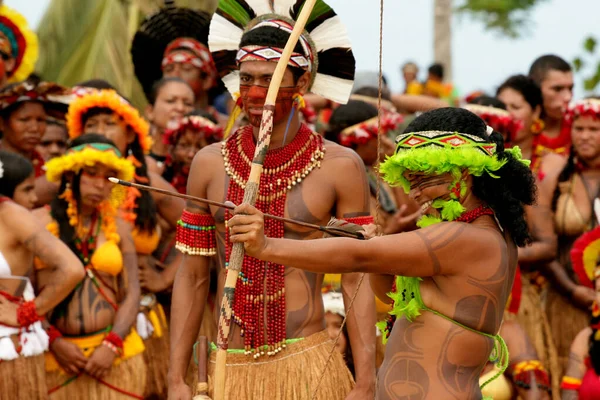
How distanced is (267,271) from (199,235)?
41 cm

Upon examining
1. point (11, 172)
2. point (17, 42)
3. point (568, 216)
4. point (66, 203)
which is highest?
point (17, 42)

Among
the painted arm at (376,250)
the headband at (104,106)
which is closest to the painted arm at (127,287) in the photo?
the headband at (104,106)

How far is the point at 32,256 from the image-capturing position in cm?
655

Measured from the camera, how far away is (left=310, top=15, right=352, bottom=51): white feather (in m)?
5.32

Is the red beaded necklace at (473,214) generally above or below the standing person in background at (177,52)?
below

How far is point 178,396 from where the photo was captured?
Result: 16.4 feet

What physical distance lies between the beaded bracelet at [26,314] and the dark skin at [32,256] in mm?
27

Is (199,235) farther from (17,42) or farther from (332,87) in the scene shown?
(17,42)

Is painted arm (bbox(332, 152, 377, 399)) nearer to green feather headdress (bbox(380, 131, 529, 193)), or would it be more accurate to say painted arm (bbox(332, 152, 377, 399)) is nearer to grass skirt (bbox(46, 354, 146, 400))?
green feather headdress (bbox(380, 131, 529, 193))

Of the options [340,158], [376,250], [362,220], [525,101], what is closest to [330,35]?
[340,158]

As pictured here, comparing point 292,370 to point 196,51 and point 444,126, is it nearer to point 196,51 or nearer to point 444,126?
point 444,126

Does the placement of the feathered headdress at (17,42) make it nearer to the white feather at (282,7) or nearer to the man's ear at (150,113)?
the man's ear at (150,113)

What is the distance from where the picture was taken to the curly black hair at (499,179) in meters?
4.27

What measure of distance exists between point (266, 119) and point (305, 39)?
42.5 inches
